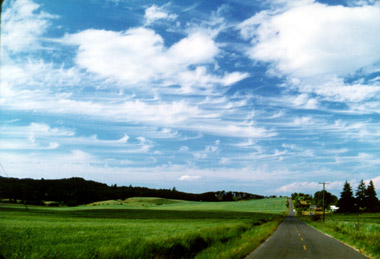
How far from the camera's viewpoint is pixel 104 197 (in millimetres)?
183875

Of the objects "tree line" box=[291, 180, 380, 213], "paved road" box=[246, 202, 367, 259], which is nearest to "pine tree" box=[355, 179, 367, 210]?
"tree line" box=[291, 180, 380, 213]

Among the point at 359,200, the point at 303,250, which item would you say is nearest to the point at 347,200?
the point at 359,200

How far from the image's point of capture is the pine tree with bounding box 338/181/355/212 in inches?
5195

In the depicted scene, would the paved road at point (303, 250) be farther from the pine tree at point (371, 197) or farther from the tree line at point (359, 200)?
the pine tree at point (371, 197)

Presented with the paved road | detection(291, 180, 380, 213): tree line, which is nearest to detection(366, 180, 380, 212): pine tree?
detection(291, 180, 380, 213): tree line

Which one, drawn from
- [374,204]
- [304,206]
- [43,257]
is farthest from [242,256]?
[304,206]

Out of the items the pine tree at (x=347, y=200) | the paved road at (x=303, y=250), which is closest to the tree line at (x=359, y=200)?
the pine tree at (x=347, y=200)

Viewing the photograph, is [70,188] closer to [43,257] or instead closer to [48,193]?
[48,193]

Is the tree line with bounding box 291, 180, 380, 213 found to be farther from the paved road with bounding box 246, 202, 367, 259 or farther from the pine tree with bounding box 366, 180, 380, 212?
the paved road with bounding box 246, 202, 367, 259

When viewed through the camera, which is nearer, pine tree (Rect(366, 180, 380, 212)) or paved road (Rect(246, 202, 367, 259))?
paved road (Rect(246, 202, 367, 259))

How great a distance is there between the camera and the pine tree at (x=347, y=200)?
433 feet

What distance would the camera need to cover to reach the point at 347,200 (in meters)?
134

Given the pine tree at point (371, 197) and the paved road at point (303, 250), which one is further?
the pine tree at point (371, 197)

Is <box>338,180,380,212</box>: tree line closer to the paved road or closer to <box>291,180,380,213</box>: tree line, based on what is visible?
<box>291,180,380,213</box>: tree line
